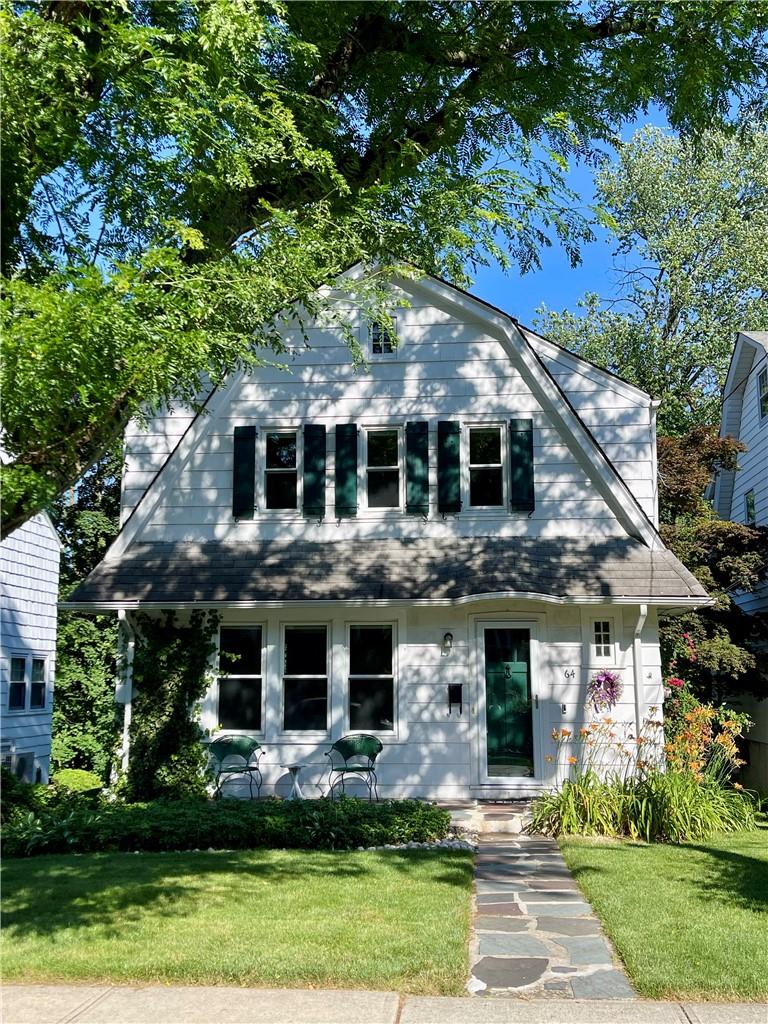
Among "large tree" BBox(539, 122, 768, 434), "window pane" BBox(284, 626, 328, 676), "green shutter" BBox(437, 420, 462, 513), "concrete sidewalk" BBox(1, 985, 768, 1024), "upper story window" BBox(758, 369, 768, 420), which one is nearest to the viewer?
"concrete sidewalk" BBox(1, 985, 768, 1024)

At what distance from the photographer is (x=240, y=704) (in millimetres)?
13375

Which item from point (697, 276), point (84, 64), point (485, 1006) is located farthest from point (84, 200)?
point (697, 276)

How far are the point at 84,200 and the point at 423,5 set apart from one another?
2.93 metres

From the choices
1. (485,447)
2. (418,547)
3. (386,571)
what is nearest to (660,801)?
(386,571)

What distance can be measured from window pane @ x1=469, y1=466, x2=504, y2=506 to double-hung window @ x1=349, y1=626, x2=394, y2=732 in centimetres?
233

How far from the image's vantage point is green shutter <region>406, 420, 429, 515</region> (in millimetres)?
13773

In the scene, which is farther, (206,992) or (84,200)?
(84,200)

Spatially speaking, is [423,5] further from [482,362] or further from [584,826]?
[584,826]

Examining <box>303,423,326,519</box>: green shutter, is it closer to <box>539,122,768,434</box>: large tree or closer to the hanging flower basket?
the hanging flower basket

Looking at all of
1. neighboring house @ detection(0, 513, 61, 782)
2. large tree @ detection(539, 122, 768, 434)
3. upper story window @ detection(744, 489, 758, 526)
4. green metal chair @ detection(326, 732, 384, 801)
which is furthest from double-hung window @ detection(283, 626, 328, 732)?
large tree @ detection(539, 122, 768, 434)

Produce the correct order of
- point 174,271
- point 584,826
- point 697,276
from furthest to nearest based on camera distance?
1. point 697,276
2. point 584,826
3. point 174,271

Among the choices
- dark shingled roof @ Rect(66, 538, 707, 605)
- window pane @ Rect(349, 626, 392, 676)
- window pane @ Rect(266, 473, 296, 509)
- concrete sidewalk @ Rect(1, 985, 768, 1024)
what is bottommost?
concrete sidewalk @ Rect(1, 985, 768, 1024)

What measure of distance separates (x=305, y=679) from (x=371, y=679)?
935mm

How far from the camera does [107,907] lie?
720cm
